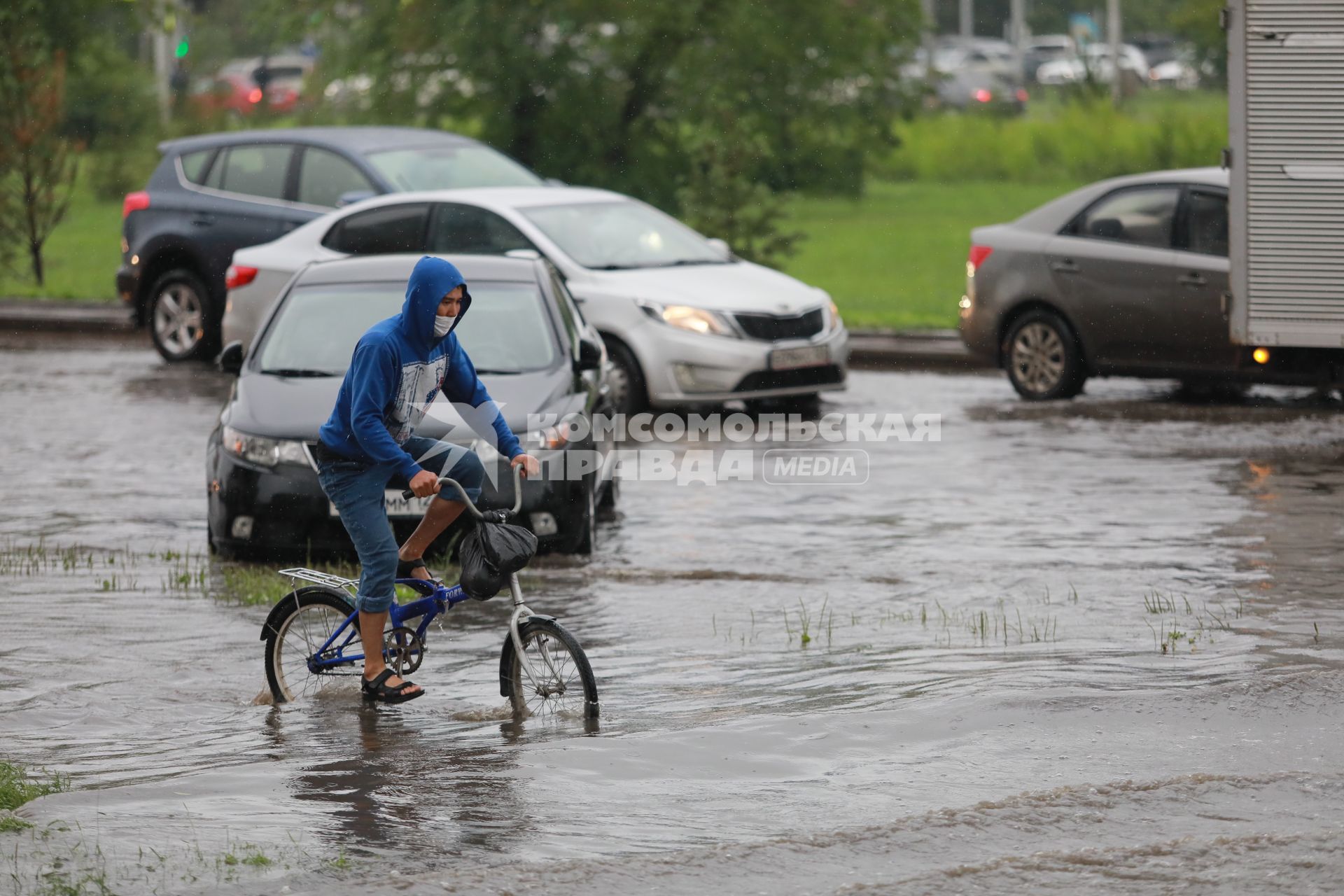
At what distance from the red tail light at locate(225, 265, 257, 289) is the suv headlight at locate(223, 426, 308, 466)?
5902 millimetres

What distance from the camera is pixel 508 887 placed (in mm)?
5168

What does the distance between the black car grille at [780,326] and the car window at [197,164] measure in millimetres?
6010

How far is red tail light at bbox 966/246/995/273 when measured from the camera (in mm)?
16031

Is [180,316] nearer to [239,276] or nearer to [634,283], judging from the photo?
[239,276]

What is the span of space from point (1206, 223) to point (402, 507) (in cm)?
746

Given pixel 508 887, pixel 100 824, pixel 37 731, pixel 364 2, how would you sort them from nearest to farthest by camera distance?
pixel 508 887
pixel 100 824
pixel 37 731
pixel 364 2

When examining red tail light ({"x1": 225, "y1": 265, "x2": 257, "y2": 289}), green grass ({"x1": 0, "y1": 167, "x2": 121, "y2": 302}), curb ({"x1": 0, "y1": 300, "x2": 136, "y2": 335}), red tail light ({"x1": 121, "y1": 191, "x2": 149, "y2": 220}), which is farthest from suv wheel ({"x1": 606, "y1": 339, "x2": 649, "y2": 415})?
green grass ({"x1": 0, "y1": 167, "x2": 121, "y2": 302})

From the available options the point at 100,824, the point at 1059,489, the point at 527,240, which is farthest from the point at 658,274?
the point at 100,824

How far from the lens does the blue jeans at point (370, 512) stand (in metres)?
7.21

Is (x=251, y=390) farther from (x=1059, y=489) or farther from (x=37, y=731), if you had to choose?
(x=1059, y=489)

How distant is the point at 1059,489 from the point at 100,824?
727 centimetres

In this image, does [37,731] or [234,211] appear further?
[234,211]

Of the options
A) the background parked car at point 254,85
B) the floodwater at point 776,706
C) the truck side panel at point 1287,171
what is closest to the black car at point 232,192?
the floodwater at point 776,706

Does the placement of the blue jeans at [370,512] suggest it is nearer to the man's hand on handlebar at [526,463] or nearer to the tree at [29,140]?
the man's hand on handlebar at [526,463]
